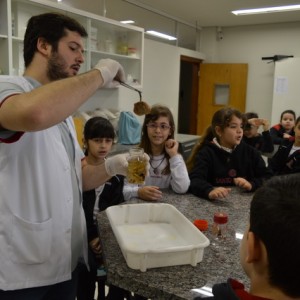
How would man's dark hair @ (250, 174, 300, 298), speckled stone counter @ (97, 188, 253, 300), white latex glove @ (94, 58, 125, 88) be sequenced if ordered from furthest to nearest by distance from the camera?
white latex glove @ (94, 58, 125, 88) < speckled stone counter @ (97, 188, 253, 300) < man's dark hair @ (250, 174, 300, 298)

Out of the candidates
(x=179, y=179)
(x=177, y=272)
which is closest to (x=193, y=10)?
(x=179, y=179)

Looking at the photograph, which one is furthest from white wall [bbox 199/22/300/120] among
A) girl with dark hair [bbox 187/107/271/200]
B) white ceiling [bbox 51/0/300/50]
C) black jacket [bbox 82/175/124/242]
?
black jacket [bbox 82/175/124/242]

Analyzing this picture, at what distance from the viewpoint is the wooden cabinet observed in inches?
109

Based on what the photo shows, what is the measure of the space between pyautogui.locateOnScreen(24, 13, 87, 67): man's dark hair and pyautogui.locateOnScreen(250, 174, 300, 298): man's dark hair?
893 millimetres

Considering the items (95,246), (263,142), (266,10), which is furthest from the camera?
(266,10)

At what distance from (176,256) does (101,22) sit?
341cm

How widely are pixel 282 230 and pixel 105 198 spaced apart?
3.94 feet

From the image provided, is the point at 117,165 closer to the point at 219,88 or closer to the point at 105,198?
the point at 105,198

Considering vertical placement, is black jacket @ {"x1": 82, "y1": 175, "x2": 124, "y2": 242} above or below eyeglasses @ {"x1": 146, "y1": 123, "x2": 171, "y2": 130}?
below

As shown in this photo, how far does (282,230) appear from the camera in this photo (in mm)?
638

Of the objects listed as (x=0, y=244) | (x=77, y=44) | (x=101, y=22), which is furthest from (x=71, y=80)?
(x=101, y=22)

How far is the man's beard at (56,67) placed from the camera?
1.17 m

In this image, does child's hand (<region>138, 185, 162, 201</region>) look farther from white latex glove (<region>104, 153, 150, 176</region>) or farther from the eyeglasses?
the eyeglasses

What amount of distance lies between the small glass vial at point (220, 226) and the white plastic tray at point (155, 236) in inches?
5.2
